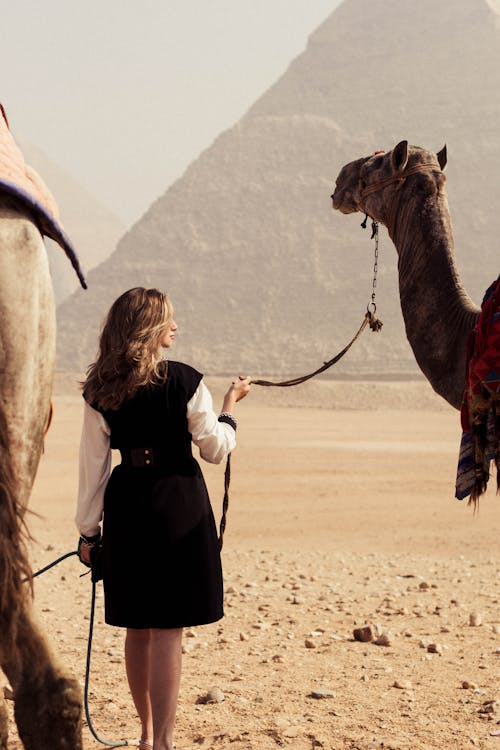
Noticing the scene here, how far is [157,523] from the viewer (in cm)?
375

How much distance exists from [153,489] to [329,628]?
3.34m

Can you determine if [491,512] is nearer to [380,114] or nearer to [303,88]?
[380,114]

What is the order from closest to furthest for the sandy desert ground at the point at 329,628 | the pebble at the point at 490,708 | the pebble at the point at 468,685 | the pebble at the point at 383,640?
the sandy desert ground at the point at 329,628, the pebble at the point at 490,708, the pebble at the point at 468,685, the pebble at the point at 383,640

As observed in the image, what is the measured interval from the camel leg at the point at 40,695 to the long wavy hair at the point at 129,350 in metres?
0.87

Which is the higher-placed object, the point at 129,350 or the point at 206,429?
the point at 129,350

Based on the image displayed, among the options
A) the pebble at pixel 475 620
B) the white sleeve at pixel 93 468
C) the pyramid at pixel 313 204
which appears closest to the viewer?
the white sleeve at pixel 93 468

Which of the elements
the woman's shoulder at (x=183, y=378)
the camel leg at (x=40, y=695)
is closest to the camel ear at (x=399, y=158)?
the woman's shoulder at (x=183, y=378)

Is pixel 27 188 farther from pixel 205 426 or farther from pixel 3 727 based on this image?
pixel 3 727

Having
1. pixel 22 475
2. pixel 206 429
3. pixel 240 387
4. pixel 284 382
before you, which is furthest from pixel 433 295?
pixel 22 475

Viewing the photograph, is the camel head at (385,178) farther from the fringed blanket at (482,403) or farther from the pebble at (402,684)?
the pebble at (402,684)

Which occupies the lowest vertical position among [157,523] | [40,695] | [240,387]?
[40,695]

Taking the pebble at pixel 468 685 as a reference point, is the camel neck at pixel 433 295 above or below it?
above

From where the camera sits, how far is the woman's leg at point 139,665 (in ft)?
12.8

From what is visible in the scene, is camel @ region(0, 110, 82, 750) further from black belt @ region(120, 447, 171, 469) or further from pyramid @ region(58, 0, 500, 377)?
pyramid @ region(58, 0, 500, 377)
